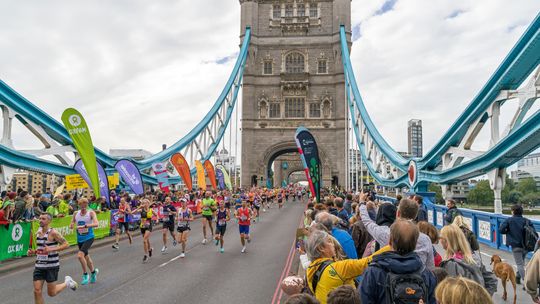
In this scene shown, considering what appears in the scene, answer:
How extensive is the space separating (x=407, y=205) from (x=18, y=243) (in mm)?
11651

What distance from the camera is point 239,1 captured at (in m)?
52.9

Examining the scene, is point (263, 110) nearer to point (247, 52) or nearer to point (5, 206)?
point (247, 52)

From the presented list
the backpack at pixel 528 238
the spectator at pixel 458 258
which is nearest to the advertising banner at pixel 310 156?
the backpack at pixel 528 238

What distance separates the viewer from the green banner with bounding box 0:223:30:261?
36.3ft

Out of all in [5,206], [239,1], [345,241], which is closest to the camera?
[345,241]

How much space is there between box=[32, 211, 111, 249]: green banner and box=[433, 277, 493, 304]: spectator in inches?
501

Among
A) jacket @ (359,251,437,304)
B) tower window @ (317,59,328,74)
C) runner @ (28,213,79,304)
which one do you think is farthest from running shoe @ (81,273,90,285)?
tower window @ (317,59,328,74)

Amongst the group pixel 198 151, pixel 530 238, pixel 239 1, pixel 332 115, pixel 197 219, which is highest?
pixel 239 1

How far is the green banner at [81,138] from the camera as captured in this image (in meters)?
15.4

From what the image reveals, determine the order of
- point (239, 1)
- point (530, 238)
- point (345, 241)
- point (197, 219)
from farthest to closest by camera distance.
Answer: point (239, 1) → point (197, 219) → point (530, 238) → point (345, 241)

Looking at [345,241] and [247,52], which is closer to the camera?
[345,241]

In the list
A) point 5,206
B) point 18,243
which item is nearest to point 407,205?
point 5,206

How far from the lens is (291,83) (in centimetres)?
4956

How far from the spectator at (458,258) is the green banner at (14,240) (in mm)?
11393
